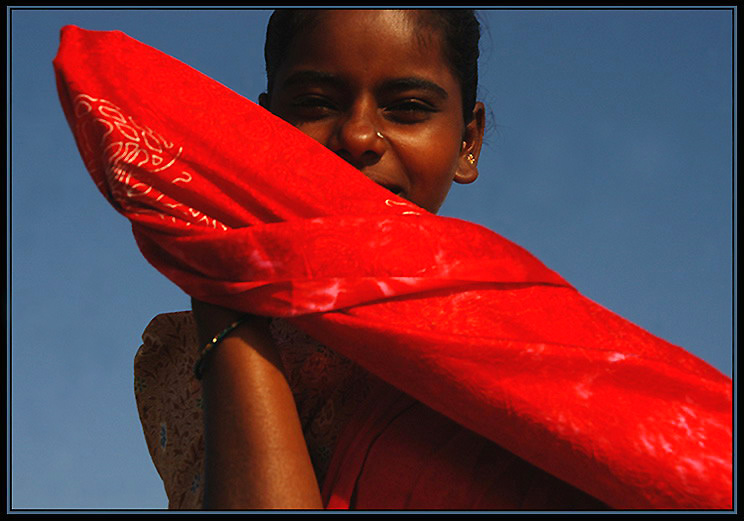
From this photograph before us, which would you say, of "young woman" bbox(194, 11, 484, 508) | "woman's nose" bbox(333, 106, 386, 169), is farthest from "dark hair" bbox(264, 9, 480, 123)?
"woman's nose" bbox(333, 106, 386, 169)

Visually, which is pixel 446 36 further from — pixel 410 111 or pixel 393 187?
pixel 393 187

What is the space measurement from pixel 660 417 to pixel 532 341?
186 millimetres

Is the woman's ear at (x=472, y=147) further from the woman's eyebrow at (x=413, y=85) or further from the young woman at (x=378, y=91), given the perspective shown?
the woman's eyebrow at (x=413, y=85)

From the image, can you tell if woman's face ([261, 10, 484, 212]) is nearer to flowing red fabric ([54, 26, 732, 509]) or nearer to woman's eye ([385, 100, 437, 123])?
woman's eye ([385, 100, 437, 123])

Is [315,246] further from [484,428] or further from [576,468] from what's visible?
[576,468]

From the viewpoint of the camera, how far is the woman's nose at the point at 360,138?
1.43m

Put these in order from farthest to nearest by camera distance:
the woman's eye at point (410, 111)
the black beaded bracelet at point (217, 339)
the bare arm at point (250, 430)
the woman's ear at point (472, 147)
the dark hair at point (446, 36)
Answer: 1. the woman's ear at point (472, 147)
2. the dark hair at point (446, 36)
3. the woman's eye at point (410, 111)
4. the black beaded bracelet at point (217, 339)
5. the bare arm at point (250, 430)

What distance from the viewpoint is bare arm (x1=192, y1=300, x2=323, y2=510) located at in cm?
96

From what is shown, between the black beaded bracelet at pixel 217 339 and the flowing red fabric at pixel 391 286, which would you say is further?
the black beaded bracelet at pixel 217 339

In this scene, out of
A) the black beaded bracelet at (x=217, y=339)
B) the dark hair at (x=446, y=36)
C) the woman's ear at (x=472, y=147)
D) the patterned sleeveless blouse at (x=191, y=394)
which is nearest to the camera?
the black beaded bracelet at (x=217, y=339)

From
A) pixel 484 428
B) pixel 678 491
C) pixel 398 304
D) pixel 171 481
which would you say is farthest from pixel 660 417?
pixel 171 481

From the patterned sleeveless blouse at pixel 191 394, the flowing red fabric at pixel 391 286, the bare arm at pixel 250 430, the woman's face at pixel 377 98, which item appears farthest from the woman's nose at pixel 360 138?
the bare arm at pixel 250 430

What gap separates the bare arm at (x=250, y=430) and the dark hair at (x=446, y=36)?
0.81 meters

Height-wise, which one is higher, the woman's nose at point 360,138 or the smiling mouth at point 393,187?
the woman's nose at point 360,138
